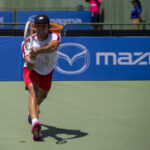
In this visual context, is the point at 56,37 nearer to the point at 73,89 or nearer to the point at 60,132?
the point at 60,132

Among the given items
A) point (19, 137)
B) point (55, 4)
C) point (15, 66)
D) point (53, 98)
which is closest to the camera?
point (19, 137)

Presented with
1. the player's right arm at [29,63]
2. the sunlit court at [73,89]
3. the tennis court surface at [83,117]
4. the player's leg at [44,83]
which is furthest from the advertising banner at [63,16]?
the player's right arm at [29,63]

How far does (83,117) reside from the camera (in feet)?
28.7

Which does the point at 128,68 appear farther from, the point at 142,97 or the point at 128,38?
the point at 142,97

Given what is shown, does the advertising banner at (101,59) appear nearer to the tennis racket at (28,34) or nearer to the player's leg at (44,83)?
the player's leg at (44,83)

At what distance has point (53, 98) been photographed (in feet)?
34.7

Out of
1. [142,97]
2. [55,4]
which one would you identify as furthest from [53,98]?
[55,4]

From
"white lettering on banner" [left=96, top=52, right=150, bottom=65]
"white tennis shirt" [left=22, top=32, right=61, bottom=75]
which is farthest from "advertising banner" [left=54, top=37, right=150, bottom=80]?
"white tennis shirt" [left=22, top=32, right=61, bottom=75]

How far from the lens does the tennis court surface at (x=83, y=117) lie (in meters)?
6.96

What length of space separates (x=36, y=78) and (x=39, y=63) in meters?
0.25

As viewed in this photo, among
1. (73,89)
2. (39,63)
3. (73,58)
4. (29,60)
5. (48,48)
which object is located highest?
(48,48)

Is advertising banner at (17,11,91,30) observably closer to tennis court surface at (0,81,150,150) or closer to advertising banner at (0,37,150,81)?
advertising banner at (0,37,150,81)

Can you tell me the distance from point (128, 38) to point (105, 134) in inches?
230

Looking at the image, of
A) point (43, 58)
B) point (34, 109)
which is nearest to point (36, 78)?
point (43, 58)
